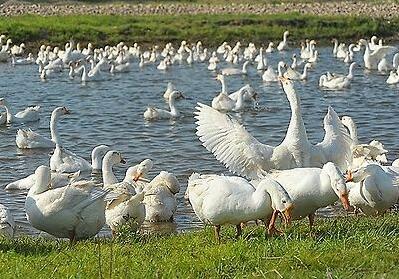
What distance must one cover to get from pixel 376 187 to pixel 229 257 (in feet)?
13.2

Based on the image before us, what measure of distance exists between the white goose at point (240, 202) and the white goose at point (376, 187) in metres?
2.21

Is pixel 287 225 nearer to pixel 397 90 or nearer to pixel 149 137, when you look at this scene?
pixel 149 137

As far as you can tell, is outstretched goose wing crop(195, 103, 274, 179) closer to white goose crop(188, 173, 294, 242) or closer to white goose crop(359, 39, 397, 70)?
white goose crop(188, 173, 294, 242)

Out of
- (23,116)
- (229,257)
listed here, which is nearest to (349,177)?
(229,257)

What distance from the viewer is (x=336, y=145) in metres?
12.4

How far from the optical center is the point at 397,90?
28.1 meters

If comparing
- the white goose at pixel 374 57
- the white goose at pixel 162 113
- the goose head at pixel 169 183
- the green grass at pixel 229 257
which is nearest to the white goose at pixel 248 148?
the green grass at pixel 229 257

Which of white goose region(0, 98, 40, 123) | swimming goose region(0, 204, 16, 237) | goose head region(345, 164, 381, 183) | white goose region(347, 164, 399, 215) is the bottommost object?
white goose region(0, 98, 40, 123)

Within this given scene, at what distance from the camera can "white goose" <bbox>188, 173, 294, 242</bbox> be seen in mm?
8867

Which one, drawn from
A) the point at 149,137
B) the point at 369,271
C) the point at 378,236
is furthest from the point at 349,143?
the point at 149,137

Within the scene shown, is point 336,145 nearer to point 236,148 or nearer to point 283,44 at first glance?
point 236,148

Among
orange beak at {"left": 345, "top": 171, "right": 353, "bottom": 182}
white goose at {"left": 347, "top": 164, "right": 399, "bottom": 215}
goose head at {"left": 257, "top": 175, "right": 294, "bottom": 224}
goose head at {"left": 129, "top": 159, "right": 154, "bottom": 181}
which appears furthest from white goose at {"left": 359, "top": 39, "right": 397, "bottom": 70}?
goose head at {"left": 257, "top": 175, "right": 294, "bottom": 224}

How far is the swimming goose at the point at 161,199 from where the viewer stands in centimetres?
1284

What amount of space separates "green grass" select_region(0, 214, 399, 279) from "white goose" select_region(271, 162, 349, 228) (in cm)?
27
